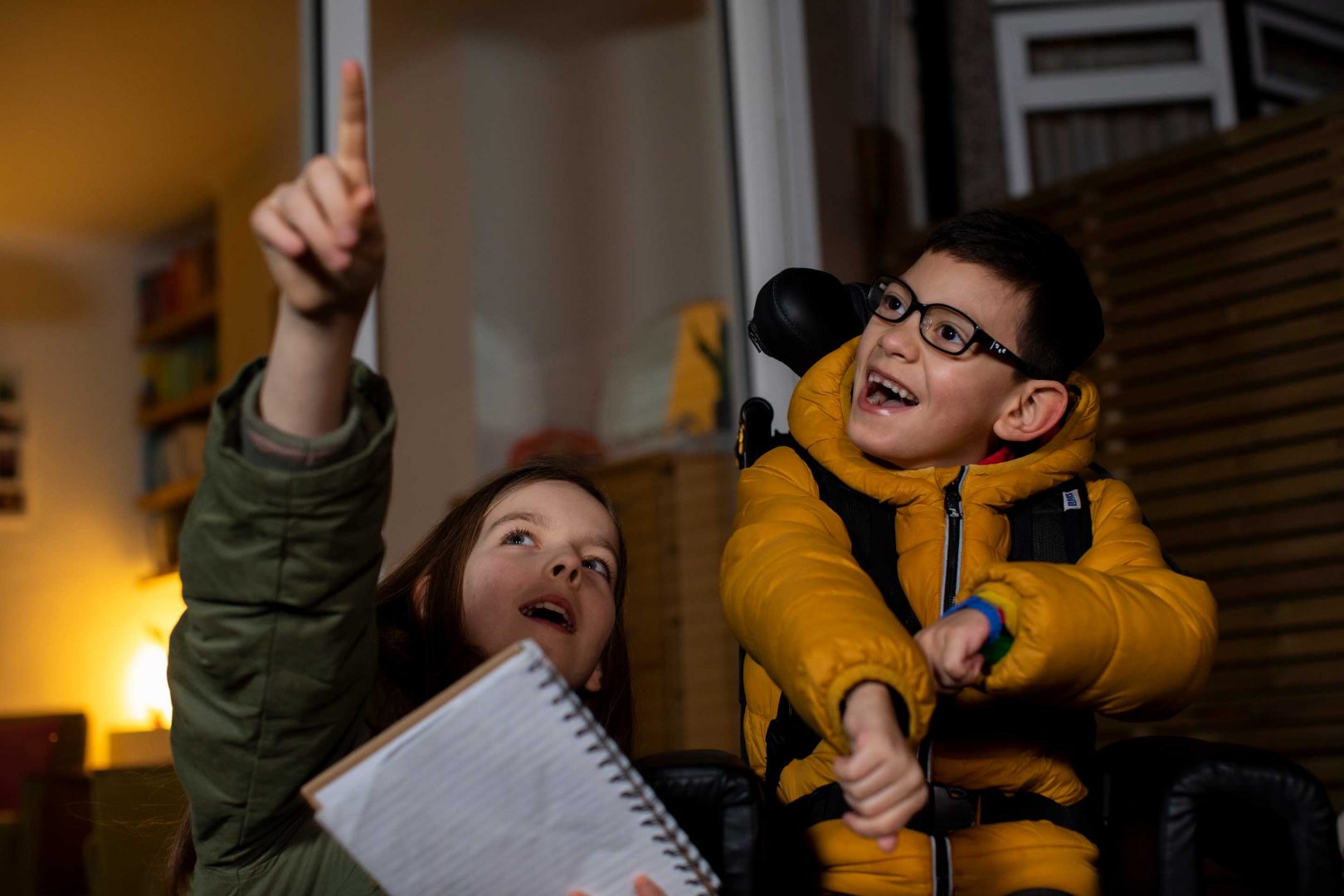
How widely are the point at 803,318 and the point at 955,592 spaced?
0.37 m

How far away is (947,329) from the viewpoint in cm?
125

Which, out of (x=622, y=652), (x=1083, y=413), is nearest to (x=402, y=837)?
(x=622, y=652)

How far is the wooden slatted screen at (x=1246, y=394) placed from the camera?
2.63 metres

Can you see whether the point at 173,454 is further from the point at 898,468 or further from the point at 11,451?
the point at 898,468

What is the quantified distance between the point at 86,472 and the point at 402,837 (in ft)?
18.9

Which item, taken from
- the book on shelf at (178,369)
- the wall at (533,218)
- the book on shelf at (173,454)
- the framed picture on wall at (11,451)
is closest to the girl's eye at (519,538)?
the wall at (533,218)

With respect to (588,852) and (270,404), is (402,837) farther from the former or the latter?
(270,404)

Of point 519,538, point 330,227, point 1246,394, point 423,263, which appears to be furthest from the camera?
point 423,263

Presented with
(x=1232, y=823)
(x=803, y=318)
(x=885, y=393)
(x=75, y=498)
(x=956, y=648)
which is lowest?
(x=1232, y=823)

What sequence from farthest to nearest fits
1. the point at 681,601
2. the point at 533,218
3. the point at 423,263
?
the point at 533,218 → the point at 423,263 → the point at 681,601

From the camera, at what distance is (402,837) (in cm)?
77

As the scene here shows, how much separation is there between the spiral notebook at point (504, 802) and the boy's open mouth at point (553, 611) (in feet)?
1.51

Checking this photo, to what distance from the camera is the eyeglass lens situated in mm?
1236

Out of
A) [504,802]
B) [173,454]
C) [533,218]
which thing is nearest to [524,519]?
[504,802]
